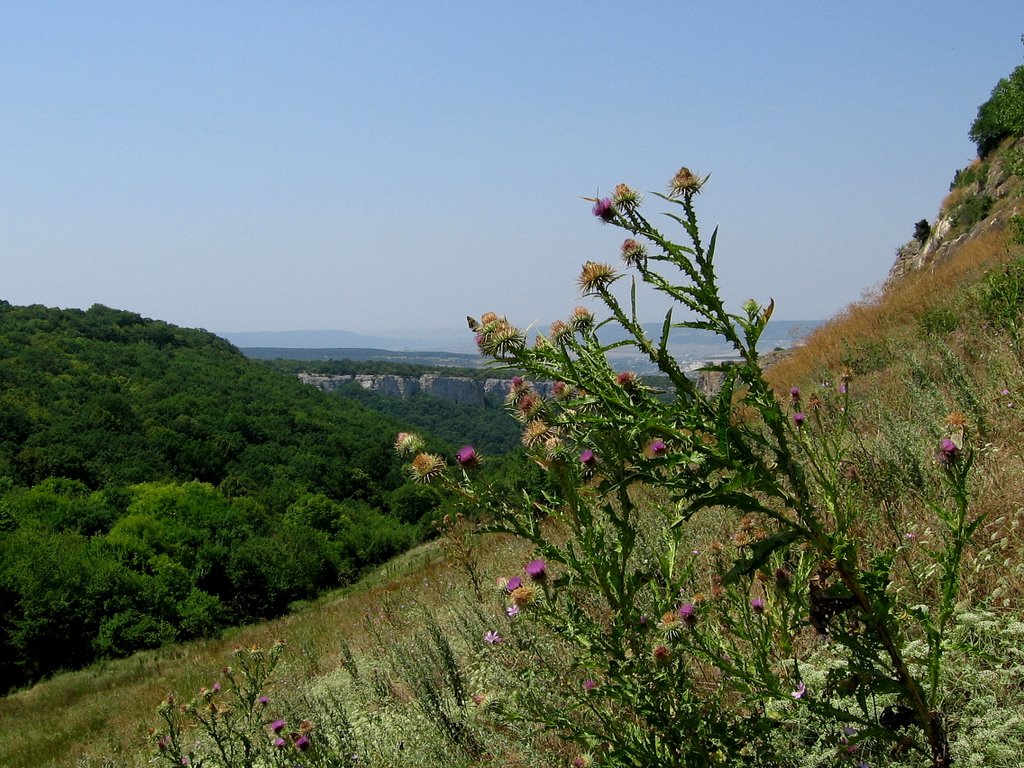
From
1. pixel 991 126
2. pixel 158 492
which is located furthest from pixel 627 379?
pixel 158 492

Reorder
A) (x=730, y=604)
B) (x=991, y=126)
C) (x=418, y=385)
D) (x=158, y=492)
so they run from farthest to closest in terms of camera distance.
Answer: (x=418, y=385)
(x=158, y=492)
(x=991, y=126)
(x=730, y=604)

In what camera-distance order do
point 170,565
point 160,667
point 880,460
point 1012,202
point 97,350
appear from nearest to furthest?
1. point 880,460
2. point 160,667
3. point 1012,202
4. point 170,565
5. point 97,350

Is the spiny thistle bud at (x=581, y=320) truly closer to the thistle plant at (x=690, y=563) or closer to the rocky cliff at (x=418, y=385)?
the thistle plant at (x=690, y=563)

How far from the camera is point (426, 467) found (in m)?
2.56

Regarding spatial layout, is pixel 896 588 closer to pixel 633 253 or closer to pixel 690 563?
pixel 690 563

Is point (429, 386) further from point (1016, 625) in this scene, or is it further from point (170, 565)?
point (1016, 625)

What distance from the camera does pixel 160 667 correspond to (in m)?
16.9

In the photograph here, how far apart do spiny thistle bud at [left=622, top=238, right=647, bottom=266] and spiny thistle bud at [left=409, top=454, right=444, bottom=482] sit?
0.96 m

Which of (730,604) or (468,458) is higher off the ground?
(468,458)

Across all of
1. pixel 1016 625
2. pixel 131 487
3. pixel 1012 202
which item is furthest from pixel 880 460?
pixel 131 487

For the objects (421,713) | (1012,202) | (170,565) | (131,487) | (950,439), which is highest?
(1012,202)

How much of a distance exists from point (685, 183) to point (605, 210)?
25cm

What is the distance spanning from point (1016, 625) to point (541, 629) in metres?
2.04

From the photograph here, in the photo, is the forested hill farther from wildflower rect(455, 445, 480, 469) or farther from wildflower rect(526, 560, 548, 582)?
wildflower rect(526, 560, 548, 582)
